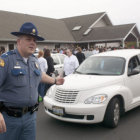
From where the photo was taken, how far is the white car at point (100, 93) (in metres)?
4.58

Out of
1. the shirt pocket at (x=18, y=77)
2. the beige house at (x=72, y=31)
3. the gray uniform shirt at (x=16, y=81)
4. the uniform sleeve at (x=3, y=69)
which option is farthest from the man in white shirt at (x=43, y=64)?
the beige house at (x=72, y=31)

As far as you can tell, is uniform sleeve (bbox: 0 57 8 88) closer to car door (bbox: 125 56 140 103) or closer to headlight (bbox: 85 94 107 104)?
headlight (bbox: 85 94 107 104)

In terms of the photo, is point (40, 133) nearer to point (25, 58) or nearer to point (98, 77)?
point (98, 77)

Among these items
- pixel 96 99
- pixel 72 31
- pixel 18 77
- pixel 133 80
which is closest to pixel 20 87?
pixel 18 77

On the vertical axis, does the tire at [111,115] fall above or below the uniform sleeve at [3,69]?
below

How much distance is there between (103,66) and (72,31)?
87.6 ft

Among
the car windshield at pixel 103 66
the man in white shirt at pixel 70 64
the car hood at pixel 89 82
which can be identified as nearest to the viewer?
the car hood at pixel 89 82

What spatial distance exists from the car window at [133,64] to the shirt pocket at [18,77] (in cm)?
369

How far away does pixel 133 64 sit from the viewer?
5.90 m

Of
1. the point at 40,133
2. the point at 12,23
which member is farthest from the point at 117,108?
the point at 12,23

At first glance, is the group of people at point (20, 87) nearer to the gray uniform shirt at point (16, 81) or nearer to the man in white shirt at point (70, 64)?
the gray uniform shirt at point (16, 81)

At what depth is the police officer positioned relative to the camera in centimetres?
247

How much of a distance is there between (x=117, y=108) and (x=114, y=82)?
60 centimetres

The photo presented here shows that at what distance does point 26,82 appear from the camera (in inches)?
101
